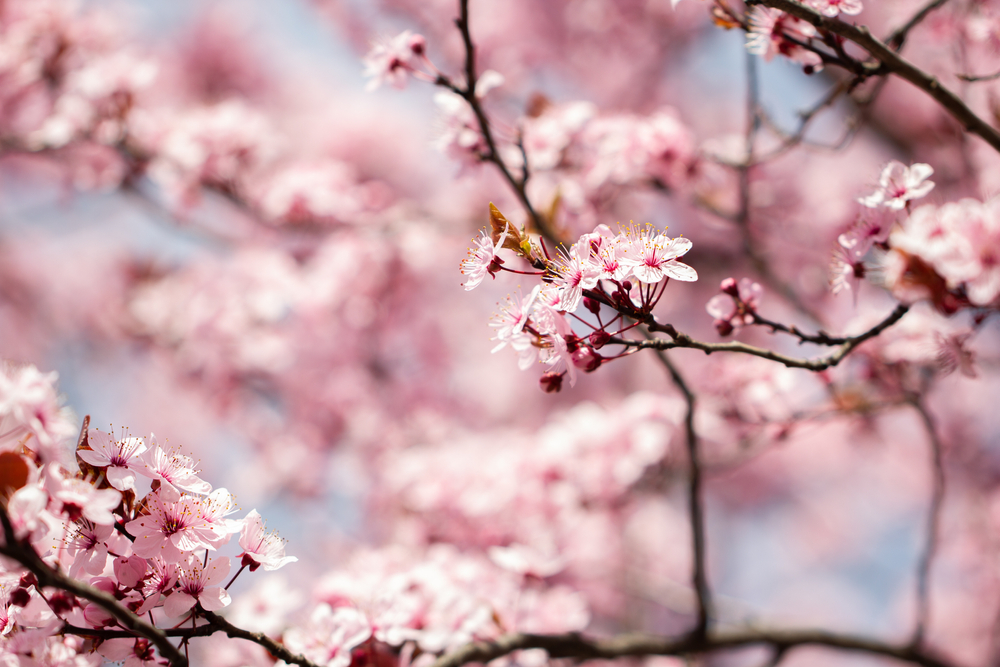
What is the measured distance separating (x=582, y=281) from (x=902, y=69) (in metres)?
0.83

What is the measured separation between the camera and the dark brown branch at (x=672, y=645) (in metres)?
1.44

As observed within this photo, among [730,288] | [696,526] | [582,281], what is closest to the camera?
[582,281]

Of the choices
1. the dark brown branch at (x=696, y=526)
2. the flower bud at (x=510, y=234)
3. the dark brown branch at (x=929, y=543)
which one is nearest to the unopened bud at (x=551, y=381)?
the flower bud at (x=510, y=234)

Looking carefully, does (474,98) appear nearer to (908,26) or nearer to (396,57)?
(396,57)

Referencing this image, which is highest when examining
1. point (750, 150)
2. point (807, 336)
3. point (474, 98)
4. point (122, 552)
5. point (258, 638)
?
point (750, 150)

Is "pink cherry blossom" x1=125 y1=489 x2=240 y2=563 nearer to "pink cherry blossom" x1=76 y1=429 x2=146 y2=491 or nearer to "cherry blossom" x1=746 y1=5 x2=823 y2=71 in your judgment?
"pink cherry blossom" x1=76 y1=429 x2=146 y2=491

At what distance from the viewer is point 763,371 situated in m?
2.25

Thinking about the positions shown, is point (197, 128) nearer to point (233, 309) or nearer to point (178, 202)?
point (178, 202)

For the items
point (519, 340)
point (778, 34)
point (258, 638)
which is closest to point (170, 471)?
point (258, 638)

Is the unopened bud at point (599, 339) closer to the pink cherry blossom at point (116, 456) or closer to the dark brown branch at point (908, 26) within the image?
the pink cherry blossom at point (116, 456)

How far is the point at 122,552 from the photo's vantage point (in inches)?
45.4

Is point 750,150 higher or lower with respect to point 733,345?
higher

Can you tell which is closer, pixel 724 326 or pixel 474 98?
pixel 724 326

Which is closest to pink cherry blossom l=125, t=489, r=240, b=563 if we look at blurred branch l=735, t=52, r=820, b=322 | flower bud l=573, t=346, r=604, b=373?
flower bud l=573, t=346, r=604, b=373
